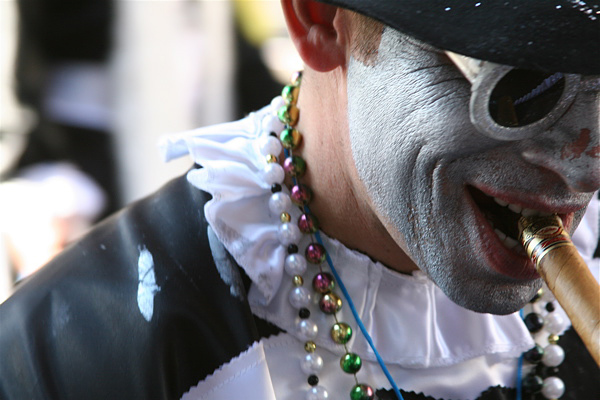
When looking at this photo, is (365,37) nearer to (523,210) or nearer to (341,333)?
(523,210)

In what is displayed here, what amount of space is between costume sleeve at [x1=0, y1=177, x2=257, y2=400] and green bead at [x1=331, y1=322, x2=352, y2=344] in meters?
0.14

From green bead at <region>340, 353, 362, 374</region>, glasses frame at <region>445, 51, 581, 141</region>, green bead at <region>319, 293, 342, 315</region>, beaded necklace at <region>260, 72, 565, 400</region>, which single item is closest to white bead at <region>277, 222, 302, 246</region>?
beaded necklace at <region>260, 72, 565, 400</region>

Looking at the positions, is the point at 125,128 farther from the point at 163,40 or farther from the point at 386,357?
the point at 386,357

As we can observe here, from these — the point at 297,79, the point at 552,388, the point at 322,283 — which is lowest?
the point at 552,388

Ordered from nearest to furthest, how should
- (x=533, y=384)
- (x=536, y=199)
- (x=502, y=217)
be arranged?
1. (x=536, y=199)
2. (x=502, y=217)
3. (x=533, y=384)

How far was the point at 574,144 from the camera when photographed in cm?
104

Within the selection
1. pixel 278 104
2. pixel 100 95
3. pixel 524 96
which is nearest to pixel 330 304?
pixel 278 104

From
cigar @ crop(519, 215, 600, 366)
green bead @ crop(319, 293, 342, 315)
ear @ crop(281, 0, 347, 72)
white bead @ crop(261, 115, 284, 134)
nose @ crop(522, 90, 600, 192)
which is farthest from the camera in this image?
white bead @ crop(261, 115, 284, 134)

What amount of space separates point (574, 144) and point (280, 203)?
0.51 metres

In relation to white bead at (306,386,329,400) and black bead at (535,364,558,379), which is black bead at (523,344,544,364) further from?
white bead at (306,386,329,400)

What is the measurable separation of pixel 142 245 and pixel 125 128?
6.72 ft

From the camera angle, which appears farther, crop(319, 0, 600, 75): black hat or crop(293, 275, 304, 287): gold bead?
crop(293, 275, 304, 287): gold bead

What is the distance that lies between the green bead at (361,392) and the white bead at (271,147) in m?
0.41

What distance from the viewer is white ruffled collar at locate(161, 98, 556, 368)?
1324mm
